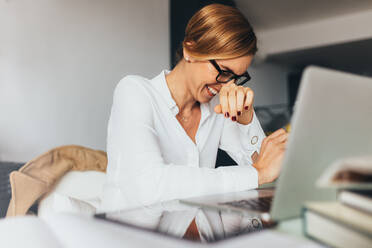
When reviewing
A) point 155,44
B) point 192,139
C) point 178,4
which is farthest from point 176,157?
point 178,4

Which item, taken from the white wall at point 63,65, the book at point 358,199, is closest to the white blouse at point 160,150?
the book at point 358,199

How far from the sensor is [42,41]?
7.69 ft

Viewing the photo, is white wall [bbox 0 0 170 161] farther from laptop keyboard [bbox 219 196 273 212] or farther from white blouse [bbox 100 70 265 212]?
laptop keyboard [bbox 219 196 273 212]

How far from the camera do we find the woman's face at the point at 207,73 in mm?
1252

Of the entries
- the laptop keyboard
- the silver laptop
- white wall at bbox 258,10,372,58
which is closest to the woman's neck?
the laptop keyboard

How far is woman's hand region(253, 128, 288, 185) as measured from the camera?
885 mm

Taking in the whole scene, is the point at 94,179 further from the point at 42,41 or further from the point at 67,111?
the point at 42,41

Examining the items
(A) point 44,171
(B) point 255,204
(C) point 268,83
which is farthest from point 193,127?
(C) point 268,83

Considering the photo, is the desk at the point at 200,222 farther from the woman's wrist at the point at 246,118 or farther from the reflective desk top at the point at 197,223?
the woman's wrist at the point at 246,118

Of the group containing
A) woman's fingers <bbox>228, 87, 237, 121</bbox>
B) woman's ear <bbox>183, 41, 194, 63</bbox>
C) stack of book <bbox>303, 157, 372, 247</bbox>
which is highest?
woman's ear <bbox>183, 41, 194, 63</bbox>

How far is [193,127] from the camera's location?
143 centimetres

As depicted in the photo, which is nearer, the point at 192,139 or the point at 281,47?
the point at 192,139

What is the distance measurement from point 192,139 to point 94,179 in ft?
2.22

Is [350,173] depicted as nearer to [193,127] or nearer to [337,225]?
[337,225]
